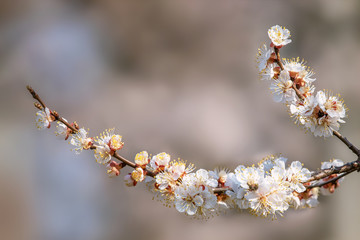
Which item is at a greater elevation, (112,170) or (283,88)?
(283,88)

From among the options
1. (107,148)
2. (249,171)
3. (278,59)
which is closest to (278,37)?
(278,59)

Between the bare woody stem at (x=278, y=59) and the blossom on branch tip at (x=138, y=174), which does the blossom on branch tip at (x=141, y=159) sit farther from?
the bare woody stem at (x=278, y=59)

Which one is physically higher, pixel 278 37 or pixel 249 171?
pixel 278 37

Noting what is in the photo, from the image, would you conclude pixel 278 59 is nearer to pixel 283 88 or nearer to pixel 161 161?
pixel 283 88

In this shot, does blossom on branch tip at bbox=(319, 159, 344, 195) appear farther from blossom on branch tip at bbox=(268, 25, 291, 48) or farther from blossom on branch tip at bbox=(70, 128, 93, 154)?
blossom on branch tip at bbox=(70, 128, 93, 154)

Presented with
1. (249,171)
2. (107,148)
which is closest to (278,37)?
(249,171)

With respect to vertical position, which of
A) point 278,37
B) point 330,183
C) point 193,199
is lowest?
point 193,199

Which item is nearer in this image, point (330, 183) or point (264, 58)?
point (264, 58)

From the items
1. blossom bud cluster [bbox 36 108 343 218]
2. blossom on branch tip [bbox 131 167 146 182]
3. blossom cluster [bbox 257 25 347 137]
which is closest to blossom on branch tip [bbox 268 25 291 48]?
blossom cluster [bbox 257 25 347 137]

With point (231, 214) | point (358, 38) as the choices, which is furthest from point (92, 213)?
point (358, 38)

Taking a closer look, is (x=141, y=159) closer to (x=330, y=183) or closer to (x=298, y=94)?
(x=298, y=94)
